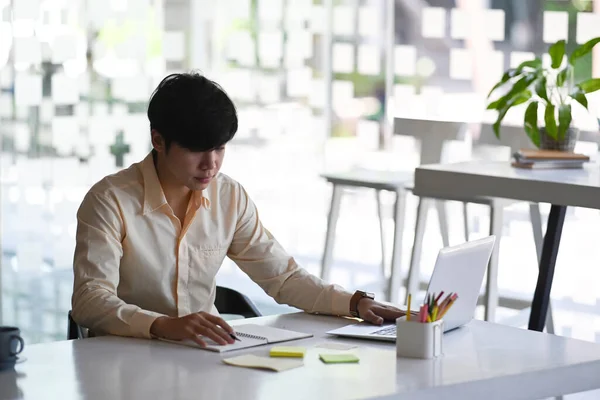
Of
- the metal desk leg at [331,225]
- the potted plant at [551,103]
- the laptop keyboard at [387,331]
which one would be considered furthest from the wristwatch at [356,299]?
the metal desk leg at [331,225]

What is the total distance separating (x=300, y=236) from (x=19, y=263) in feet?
5.69

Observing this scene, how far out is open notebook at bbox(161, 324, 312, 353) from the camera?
1.80m

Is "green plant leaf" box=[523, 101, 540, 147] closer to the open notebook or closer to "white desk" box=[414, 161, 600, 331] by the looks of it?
"white desk" box=[414, 161, 600, 331]

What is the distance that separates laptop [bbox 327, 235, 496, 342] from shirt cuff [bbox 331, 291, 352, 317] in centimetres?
8

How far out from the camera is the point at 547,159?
360 cm

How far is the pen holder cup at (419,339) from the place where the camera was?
5.72 feet

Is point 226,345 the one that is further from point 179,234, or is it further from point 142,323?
point 179,234


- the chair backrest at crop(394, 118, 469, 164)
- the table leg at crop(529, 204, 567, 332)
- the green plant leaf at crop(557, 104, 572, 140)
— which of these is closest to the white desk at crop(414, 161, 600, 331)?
the table leg at crop(529, 204, 567, 332)

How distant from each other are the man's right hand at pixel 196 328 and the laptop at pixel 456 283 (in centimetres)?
22

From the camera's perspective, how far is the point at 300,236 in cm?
588

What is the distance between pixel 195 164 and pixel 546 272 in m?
1.73

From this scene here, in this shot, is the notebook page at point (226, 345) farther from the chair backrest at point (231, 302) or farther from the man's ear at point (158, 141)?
the chair backrest at point (231, 302)

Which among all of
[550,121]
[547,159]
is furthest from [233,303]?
[550,121]

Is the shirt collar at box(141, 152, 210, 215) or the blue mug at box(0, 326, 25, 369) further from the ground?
the shirt collar at box(141, 152, 210, 215)
